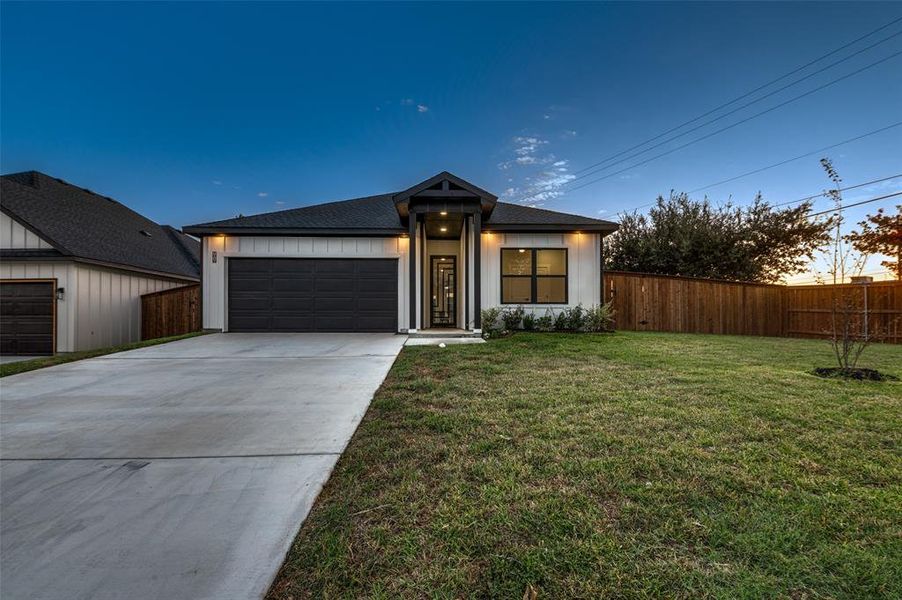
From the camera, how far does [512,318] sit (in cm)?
988

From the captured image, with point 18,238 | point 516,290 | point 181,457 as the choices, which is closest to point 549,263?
point 516,290

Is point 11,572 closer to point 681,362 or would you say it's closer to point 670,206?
point 681,362

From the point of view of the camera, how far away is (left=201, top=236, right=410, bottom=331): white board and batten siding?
395 inches

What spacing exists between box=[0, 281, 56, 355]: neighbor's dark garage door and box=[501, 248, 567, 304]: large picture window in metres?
11.3

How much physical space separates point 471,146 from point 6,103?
16.2 m

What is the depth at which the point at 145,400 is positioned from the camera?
12.6 feet

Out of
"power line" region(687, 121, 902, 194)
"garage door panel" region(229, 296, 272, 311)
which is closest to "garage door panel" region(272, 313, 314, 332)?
"garage door panel" region(229, 296, 272, 311)

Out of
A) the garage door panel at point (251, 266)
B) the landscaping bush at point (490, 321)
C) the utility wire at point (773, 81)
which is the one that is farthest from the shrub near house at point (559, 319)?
the utility wire at point (773, 81)

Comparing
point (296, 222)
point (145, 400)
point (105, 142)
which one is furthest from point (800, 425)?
point (105, 142)

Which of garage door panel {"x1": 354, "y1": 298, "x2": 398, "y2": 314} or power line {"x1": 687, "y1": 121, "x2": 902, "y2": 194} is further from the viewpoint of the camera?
power line {"x1": 687, "y1": 121, "x2": 902, "y2": 194}

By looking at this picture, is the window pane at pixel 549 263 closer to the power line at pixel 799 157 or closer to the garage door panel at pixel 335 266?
the garage door panel at pixel 335 266

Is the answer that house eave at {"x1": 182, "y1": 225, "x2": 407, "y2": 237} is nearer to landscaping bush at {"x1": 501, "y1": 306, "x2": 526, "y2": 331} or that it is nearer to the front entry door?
the front entry door

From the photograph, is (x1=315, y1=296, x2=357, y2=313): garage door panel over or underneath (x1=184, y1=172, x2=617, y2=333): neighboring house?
underneath

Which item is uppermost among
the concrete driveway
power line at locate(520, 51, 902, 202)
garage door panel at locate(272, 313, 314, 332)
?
power line at locate(520, 51, 902, 202)
